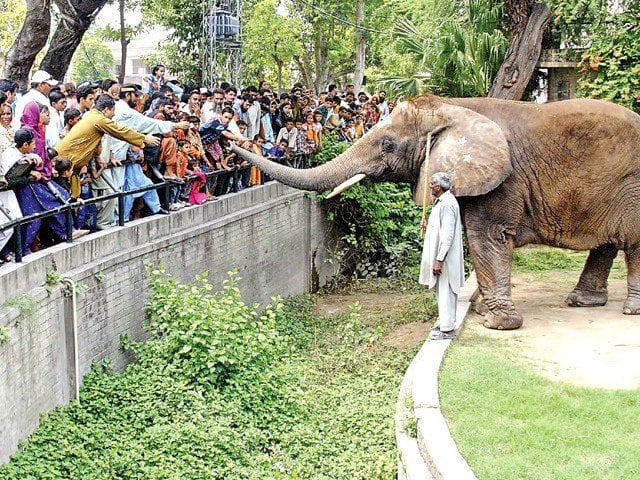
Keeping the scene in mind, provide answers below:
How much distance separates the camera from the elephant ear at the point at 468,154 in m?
10.6

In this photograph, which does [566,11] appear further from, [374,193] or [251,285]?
[251,285]

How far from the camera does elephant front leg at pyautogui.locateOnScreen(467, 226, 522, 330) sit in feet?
35.8

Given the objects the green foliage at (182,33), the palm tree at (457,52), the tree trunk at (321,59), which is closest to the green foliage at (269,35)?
the tree trunk at (321,59)

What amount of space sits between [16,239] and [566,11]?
12973mm

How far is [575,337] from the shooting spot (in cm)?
1048

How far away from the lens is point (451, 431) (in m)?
7.70

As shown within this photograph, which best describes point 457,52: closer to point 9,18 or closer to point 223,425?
point 223,425

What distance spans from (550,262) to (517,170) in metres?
4.15

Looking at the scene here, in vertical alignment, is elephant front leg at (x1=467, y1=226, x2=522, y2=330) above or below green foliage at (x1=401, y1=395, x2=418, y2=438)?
above

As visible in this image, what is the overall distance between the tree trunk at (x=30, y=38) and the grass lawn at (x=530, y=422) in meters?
10.7

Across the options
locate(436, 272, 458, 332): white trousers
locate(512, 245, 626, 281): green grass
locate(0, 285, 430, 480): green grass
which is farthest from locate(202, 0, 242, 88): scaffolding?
locate(436, 272, 458, 332): white trousers

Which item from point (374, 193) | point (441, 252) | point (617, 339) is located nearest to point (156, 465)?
point (441, 252)

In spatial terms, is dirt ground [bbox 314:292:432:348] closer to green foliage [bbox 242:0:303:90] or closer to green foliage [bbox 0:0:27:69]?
green foliage [bbox 242:0:303:90]

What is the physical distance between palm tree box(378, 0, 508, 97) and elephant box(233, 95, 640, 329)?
8512 mm
